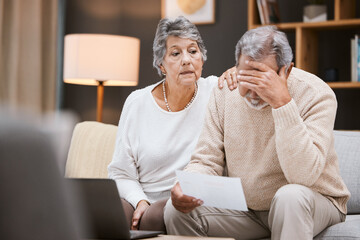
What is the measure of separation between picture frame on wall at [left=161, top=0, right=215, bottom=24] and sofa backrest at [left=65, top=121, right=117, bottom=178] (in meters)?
1.44

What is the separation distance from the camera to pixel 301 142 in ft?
5.33

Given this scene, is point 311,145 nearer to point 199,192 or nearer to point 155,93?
point 199,192

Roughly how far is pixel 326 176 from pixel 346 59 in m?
1.85

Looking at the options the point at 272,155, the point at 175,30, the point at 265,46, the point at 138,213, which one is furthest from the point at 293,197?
the point at 175,30

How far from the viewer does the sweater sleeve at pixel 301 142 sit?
1627mm

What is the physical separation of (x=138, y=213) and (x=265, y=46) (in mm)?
711

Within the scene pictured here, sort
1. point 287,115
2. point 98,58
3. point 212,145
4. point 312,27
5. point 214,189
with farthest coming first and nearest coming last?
point 98,58 < point 312,27 < point 212,145 < point 287,115 < point 214,189

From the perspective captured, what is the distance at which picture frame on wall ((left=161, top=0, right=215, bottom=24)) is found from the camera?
12.3 ft

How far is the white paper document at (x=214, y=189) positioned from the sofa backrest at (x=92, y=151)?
0.94 meters

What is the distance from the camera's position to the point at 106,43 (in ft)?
11.3

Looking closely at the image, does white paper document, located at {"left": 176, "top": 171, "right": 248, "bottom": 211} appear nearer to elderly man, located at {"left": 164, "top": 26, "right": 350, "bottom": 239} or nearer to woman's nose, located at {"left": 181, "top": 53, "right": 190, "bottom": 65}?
elderly man, located at {"left": 164, "top": 26, "right": 350, "bottom": 239}

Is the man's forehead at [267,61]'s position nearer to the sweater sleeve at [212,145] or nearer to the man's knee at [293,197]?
the sweater sleeve at [212,145]

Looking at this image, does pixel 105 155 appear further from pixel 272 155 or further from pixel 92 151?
pixel 272 155

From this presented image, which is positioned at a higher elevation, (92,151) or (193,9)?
(193,9)
